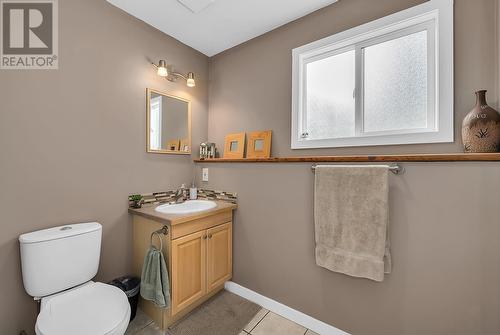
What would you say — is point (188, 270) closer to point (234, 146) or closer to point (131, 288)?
point (131, 288)

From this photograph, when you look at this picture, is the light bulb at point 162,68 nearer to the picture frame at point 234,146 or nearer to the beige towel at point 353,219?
the picture frame at point 234,146

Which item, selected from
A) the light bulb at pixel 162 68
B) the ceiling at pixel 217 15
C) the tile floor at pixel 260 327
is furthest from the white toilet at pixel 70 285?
the ceiling at pixel 217 15

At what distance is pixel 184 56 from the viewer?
223 centimetres

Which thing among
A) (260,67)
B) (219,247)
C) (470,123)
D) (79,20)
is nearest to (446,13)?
(470,123)

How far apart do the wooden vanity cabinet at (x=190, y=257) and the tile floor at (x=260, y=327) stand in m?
0.05

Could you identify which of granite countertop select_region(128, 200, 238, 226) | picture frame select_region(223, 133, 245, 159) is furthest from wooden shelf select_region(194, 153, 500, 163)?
granite countertop select_region(128, 200, 238, 226)

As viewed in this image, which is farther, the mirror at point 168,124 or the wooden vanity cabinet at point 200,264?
the mirror at point 168,124

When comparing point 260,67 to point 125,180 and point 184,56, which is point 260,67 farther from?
point 125,180

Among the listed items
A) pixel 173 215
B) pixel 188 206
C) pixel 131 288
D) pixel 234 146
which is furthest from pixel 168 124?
pixel 131 288

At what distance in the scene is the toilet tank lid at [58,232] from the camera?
48.4 inches

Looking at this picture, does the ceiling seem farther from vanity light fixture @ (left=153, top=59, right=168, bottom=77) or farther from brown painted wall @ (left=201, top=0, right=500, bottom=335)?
vanity light fixture @ (left=153, top=59, right=168, bottom=77)

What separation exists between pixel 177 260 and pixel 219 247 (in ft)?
1.50

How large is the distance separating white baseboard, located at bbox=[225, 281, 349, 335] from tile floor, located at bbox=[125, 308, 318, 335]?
3cm

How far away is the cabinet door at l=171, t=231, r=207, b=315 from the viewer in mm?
1521
